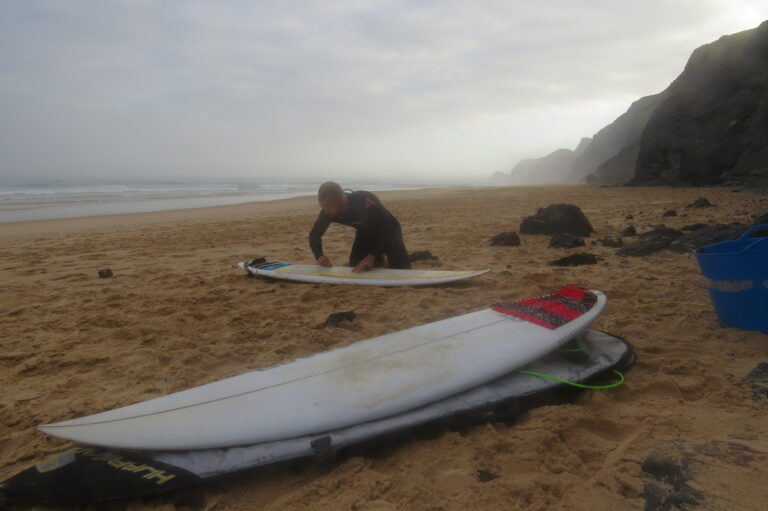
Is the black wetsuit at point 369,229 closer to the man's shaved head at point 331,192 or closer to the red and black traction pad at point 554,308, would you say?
the man's shaved head at point 331,192

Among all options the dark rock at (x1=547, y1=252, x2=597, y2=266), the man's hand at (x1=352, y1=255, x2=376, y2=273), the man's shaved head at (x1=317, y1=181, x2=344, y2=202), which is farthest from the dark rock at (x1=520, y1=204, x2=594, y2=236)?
the man's shaved head at (x1=317, y1=181, x2=344, y2=202)

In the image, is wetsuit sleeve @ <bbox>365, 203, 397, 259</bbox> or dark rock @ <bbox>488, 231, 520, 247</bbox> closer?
wetsuit sleeve @ <bbox>365, 203, 397, 259</bbox>

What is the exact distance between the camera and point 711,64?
55.6 feet

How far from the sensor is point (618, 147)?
3994 centimetres

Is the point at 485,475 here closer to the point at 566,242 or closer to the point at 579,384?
the point at 579,384

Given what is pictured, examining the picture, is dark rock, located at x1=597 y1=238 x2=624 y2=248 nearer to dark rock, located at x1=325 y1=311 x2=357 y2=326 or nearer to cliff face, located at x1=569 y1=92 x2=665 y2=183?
dark rock, located at x1=325 y1=311 x2=357 y2=326

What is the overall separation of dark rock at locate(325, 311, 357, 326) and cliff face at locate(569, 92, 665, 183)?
2677 cm

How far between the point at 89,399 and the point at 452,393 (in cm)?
188

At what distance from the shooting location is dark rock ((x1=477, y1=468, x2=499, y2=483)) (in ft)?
4.99

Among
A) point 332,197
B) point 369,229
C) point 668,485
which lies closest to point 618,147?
point 369,229

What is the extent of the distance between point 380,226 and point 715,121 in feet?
55.5

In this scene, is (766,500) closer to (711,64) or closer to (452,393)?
(452,393)

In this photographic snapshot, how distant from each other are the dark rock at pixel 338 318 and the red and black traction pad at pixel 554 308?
3.56ft

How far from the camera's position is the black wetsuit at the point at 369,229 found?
4434 millimetres
